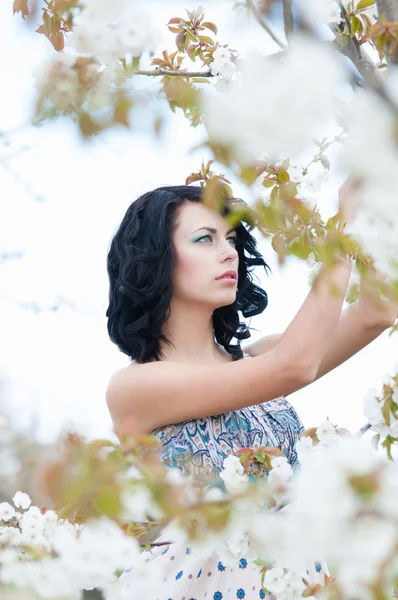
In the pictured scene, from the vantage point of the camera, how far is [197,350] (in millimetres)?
2234

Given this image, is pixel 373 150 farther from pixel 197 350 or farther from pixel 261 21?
pixel 197 350

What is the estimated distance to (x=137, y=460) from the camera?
899 mm

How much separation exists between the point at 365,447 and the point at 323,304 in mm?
978

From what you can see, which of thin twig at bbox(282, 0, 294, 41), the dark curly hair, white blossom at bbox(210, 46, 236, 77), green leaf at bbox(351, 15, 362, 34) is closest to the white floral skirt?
the dark curly hair

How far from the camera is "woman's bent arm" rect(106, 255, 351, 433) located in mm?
1687

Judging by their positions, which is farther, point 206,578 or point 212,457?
point 212,457

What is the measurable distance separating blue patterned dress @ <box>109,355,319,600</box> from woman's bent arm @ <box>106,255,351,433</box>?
0.07 meters

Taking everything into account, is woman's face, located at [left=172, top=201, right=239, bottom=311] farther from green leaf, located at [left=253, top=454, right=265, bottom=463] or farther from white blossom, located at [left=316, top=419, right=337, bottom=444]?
white blossom, located at [left=316, top=419, right=337, bottom=444]

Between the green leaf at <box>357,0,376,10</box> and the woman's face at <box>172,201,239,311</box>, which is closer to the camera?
the green leaf at <box>357,0,376,10</box>

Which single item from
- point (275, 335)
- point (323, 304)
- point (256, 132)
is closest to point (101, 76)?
point (256, 132)

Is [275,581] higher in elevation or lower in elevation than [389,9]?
lower

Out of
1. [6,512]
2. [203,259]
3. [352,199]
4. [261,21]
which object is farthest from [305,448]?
[203,259]

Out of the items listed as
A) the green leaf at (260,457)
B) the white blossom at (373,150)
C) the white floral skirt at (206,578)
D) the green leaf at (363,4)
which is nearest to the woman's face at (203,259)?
the white floral skirt at (206,578)

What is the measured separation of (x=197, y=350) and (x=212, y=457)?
0.37 metres
